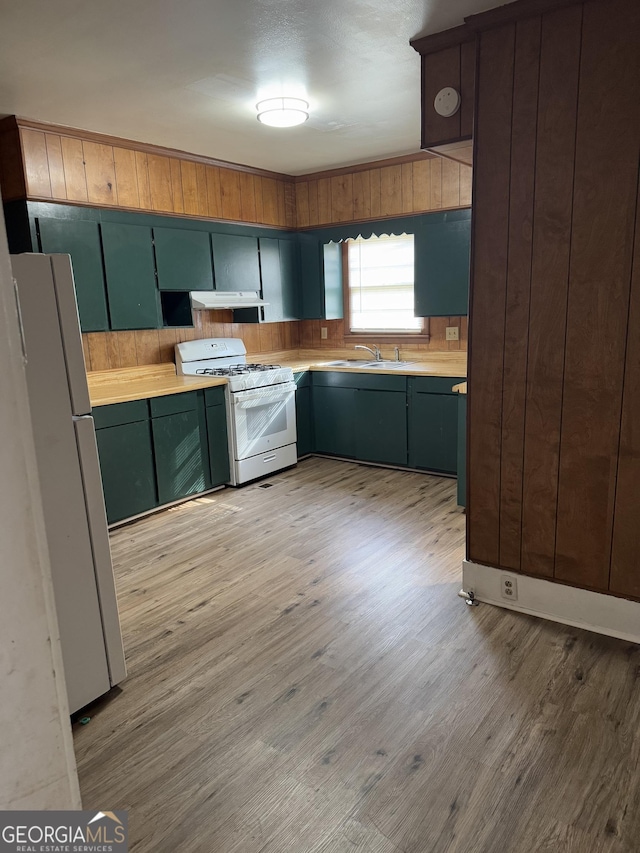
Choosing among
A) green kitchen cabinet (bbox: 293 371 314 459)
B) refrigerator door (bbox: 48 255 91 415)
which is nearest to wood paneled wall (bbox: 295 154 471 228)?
green kitchen cabinet (bbox: 293 371 314 459)

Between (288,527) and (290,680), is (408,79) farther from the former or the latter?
(290,680)

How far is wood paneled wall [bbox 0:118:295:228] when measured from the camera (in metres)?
3.64

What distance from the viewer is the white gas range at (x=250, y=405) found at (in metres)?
4.52

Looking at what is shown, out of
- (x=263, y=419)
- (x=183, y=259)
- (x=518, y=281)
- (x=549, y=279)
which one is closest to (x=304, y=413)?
(x=263, y=419)

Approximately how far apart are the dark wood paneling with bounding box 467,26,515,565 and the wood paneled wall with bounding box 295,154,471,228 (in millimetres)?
2186

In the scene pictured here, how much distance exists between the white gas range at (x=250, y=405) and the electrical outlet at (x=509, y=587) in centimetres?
240

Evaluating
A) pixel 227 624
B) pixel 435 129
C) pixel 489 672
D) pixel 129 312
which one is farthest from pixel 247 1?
pixel 489 672

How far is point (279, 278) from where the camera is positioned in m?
5.48

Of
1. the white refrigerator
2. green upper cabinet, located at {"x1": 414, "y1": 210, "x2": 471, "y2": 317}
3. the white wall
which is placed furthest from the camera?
green upper cabinet, located at {"x1": 414, "y1": 210, "x2": 471, "y2": 317}

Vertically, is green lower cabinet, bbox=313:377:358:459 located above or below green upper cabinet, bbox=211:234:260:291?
below

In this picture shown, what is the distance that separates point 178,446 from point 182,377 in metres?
0.71

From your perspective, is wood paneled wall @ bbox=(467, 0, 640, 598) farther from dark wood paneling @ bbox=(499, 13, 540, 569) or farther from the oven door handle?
the oven door handle

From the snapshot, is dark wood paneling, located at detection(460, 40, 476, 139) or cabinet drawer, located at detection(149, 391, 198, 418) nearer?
dark wood paneling, located at detection(460, 40, 476, 139)

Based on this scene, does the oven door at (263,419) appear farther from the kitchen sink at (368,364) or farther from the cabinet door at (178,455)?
the kitchen sink at (368,364)
